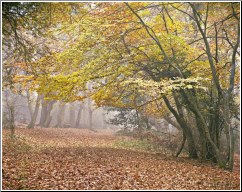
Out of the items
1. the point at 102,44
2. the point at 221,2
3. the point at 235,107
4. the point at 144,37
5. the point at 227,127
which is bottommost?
the point at 227,127

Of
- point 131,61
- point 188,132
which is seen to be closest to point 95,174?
point 131,61

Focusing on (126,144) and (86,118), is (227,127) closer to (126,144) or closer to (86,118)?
(126,144)

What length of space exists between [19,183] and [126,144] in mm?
12081

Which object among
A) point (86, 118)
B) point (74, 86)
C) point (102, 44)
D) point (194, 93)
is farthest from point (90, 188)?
point (86, 118)

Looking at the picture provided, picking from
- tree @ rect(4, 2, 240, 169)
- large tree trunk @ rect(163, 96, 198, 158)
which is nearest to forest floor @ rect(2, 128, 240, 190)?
tree @ rect(4, 2, 240, 169)

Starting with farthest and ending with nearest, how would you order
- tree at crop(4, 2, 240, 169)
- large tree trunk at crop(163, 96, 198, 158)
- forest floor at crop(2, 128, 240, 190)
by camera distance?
large tree trunk at crop(163, 96, 198, 158), tree at crop(4, 2, 240, 169), forest floor at crop(2, 128, 240, 190)

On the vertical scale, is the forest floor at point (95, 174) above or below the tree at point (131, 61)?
below

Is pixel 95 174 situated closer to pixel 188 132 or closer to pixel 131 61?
pixel 131 61

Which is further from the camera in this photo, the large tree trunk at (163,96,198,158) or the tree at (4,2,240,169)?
the large tree trunk at (163,96,198,158)

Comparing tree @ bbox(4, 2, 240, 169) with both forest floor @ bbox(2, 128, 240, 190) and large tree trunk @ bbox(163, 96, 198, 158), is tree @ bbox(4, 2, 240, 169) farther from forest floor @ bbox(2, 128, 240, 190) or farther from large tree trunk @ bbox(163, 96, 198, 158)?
forest floor @ bbox(2, 128, 240, 190)

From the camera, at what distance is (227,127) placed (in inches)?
409

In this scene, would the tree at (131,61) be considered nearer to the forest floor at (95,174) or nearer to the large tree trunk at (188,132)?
the large tree trunk at (188,132)

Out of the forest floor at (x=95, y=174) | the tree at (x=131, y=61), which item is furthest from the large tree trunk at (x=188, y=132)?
the forest floor at (x=95, y=174)

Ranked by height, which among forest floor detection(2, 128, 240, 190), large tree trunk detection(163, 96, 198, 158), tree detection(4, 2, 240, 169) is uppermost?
tree detection(4, 2, 240, 169)
